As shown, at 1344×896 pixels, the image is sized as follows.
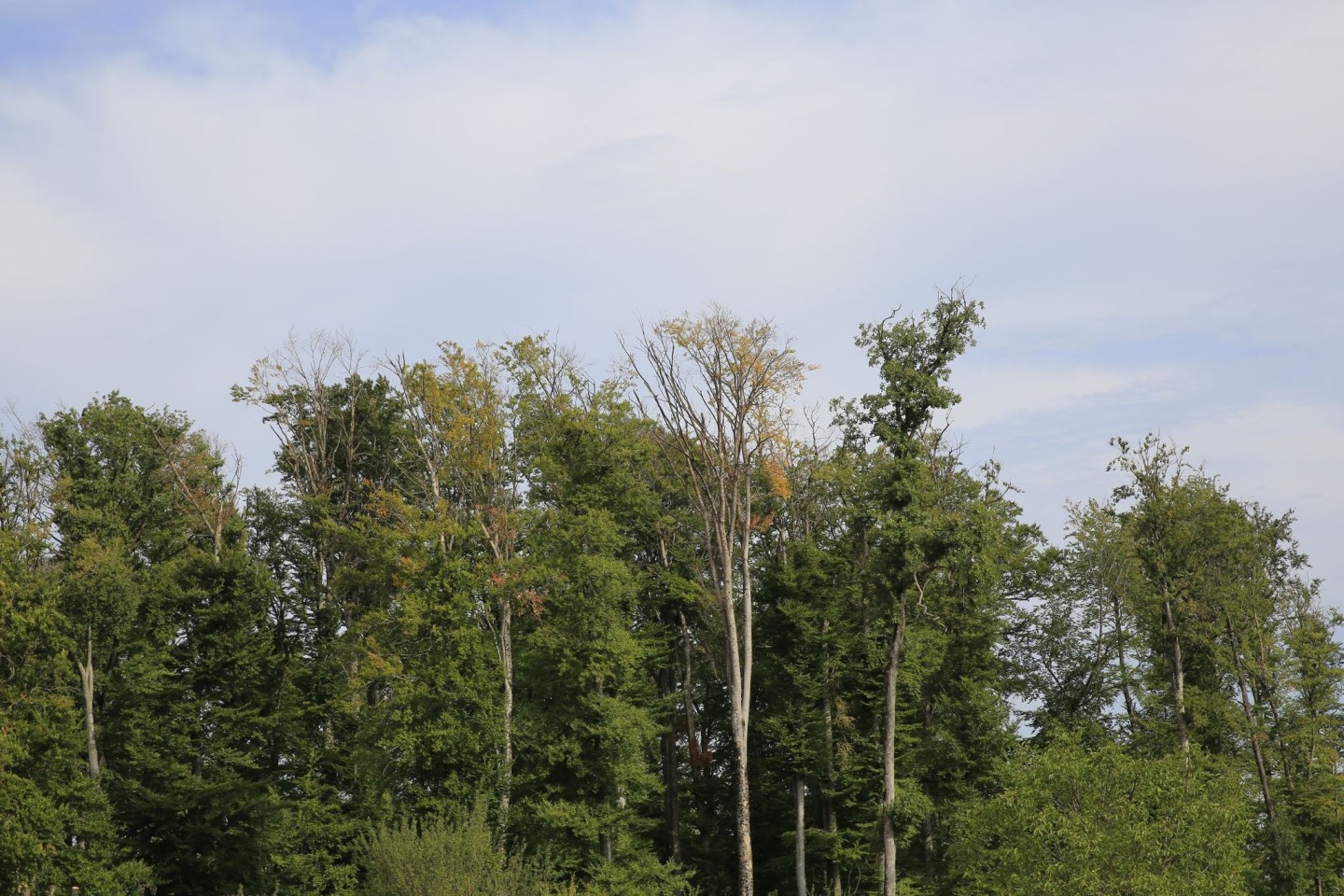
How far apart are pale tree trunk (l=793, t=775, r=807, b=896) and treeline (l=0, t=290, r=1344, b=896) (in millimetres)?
129

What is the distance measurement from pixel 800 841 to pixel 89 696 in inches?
921

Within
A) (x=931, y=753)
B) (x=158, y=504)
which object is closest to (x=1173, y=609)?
(x=931, y=753)

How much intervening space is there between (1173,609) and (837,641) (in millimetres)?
10683

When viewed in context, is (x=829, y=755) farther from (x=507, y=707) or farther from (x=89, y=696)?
(x=89, y=696)

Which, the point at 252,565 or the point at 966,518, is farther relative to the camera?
the point at 252,565

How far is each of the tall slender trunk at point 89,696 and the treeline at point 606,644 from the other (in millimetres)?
108

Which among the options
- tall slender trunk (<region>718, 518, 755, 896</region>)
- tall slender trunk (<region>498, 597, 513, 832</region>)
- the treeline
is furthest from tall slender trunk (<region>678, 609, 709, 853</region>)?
tall slender trunk (<region>718, 518, 755, 896</region>)

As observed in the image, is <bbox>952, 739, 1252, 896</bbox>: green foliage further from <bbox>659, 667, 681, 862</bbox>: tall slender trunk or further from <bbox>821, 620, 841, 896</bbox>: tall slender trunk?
<bbox>659, 667, 681, 862</bbox>: tall slender trunk

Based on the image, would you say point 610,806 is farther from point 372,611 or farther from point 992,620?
point 992,620

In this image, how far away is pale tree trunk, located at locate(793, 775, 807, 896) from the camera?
4253 centimetres

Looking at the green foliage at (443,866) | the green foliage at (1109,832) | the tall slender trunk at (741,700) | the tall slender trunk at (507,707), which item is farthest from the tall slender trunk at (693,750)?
the green foliage at (1109,832)

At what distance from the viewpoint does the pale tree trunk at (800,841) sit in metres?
42.5

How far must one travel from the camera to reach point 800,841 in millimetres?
42656

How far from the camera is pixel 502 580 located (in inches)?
1594
